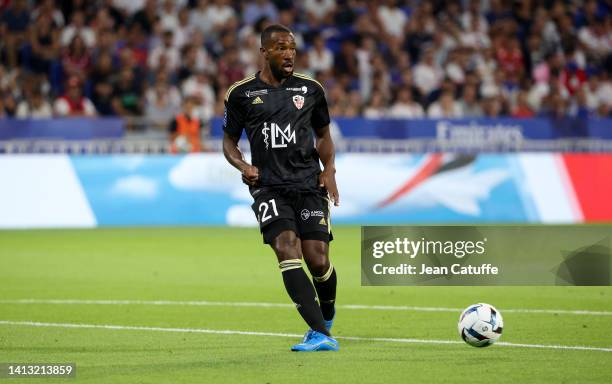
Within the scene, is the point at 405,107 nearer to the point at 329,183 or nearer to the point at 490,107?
the point at 490,107

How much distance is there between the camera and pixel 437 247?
32.9 feet

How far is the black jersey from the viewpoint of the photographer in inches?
376

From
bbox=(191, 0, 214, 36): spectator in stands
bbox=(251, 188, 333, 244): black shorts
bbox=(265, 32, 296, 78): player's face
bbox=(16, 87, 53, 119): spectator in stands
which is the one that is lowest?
bbox=(251, 188, 333, 244): black shorts

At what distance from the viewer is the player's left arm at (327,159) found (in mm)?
9656

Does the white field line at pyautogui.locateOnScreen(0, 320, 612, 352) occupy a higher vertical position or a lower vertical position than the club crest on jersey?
lower

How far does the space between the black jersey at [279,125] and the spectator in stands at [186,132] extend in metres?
12.7

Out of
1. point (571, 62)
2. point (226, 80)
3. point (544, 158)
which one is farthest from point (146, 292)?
point (571, 62)

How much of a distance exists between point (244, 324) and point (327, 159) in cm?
191

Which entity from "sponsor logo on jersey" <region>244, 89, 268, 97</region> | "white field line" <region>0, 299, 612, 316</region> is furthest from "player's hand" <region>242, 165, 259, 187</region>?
"white field line" <region>0, 299, 612, 316</region>

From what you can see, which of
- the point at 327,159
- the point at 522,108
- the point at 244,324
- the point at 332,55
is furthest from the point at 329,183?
the point at 522,108

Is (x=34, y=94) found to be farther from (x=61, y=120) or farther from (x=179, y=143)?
(x=179, y=143)

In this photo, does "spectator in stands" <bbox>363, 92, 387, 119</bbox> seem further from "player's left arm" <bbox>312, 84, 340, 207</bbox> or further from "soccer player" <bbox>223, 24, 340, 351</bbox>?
"soccer player" <bbox>223, 24, 340, 351</bbox>

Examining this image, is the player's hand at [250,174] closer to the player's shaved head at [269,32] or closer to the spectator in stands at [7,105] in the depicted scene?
the player's shaved head at [269,32]

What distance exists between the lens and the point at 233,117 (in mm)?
9727
